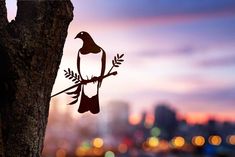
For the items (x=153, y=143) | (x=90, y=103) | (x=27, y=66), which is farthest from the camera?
(x=153, y=143)

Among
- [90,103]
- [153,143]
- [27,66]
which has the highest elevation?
[27,66]

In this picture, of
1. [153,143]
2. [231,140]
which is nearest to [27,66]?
[153,143]

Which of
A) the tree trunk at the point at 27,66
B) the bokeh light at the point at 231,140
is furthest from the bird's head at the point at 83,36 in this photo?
the bokeh light at the point at 231,140

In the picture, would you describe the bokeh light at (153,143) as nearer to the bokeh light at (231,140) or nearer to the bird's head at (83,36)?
the bokeh light at (231,140)

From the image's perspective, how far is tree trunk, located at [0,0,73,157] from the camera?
4.27 metres

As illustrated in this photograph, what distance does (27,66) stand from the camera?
4.30 meters

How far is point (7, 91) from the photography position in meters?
4.28

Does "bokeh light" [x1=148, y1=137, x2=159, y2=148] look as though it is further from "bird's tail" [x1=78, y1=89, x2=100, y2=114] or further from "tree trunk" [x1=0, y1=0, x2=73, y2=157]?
"tree trunk" [x1=0, y1=0, x2=73, y2=157]

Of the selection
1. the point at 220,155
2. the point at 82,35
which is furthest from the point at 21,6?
the point at 220,155

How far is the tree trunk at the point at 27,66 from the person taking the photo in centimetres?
427

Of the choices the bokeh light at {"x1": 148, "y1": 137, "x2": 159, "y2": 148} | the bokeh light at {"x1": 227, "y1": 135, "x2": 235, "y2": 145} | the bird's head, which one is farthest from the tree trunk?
the bokeh light at {"x1": 227, "y1": 135, "x2": 235, "y2": 145}

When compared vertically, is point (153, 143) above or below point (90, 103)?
below

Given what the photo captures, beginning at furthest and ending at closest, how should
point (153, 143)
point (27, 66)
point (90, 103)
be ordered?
point (153, 143)
point (90, 103)
point (27, 66)

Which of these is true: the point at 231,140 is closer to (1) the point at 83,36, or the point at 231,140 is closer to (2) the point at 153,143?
(2) the point at 153,143
